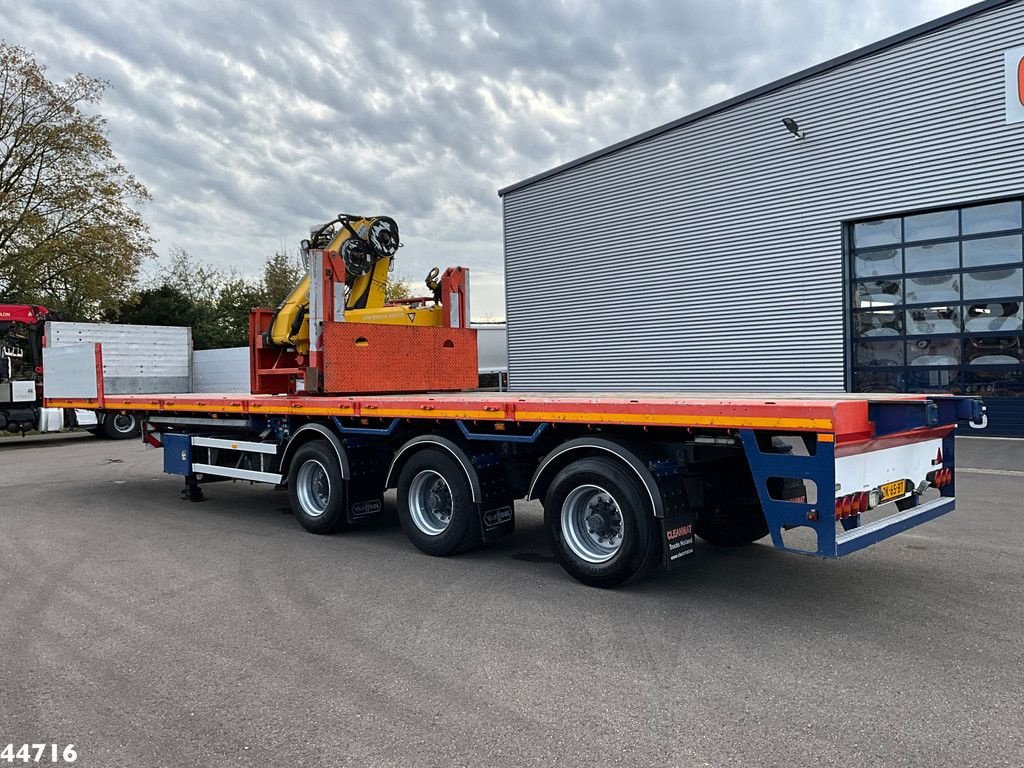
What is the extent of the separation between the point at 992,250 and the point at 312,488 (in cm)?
1331

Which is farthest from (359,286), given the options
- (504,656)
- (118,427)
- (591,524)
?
(118,427)

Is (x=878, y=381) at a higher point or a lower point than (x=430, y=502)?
higher

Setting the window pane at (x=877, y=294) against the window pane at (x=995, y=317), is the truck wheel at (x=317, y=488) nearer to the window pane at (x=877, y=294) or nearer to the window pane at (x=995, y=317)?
the window pane at (x=877, y=294)

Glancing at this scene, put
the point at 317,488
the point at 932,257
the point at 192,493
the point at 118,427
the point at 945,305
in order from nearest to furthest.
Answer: the point at 317,488
the point at 192,493
the point at 945,305
the point at 932,257
the point at 118,427

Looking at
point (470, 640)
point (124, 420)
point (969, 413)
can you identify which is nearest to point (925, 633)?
point (969, 413)

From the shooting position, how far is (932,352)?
15.3 metres

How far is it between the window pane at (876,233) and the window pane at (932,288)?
36.8 inches

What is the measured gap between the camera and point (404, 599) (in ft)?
18.0

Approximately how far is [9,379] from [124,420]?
2907 mm

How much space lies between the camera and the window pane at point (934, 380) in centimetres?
1509

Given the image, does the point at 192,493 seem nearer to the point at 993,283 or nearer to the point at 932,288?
the point at 932,288

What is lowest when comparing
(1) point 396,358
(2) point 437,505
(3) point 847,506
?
(2) point 437,505

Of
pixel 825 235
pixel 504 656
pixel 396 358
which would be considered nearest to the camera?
pixel 504 656

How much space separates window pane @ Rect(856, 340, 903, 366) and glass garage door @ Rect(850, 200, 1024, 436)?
0.07 feet
